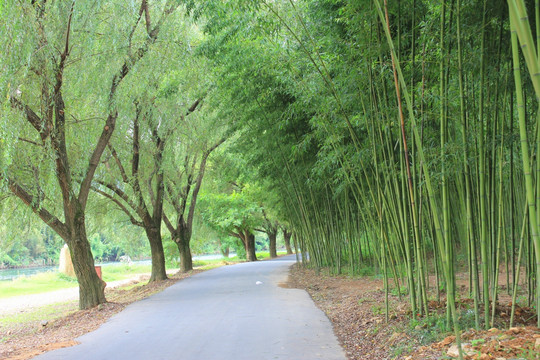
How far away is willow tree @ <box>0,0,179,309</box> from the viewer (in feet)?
21.3

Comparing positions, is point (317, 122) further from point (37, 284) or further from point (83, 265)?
point (37, 284)

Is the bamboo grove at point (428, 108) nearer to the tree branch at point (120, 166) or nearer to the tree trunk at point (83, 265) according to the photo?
the tree branch at point (120, 166)

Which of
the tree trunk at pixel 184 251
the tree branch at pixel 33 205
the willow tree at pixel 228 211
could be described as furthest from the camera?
the willow tree at pixel 228 211

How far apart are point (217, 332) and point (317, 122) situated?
2910 millimetres

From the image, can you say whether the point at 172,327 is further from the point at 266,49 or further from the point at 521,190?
the point at 521,190

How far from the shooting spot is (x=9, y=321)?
9273 millimetres

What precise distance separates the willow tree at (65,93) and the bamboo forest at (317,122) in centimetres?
4

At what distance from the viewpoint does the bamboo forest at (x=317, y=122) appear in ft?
11.3

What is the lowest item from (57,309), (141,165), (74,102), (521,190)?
(57,309)

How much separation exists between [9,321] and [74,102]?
4.90m

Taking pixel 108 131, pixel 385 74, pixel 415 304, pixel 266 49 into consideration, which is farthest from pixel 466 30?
pixel 108 131

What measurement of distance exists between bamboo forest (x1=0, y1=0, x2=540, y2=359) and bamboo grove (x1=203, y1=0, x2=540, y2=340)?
0.03m

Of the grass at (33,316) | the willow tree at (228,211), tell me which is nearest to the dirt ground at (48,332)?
the grass at (33,316)

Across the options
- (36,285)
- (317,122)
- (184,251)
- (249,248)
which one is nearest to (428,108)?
(317,122)
